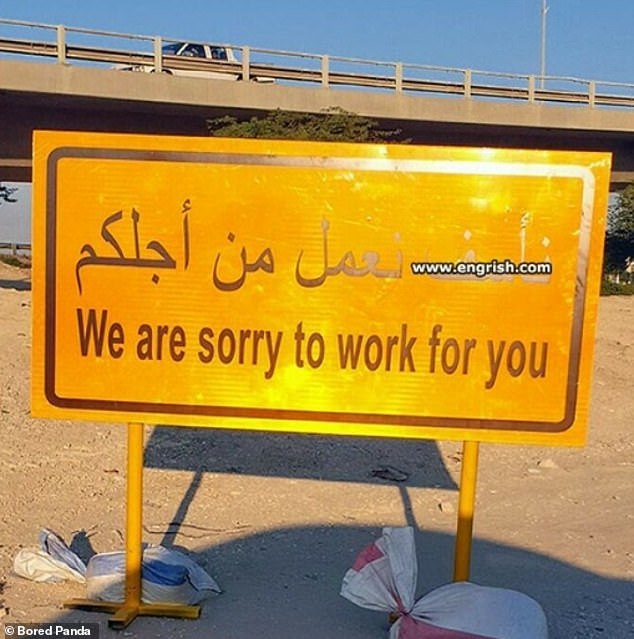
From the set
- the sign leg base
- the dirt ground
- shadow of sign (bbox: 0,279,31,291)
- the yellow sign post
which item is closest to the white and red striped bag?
the dirt ground

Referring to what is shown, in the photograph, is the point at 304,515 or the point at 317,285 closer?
the point at 317,285

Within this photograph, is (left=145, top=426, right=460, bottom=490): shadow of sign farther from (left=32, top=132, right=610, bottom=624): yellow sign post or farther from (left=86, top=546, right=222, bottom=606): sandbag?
(left=32, top=132, right=610, bottom=624): yellow sign post

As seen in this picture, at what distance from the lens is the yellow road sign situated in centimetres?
361

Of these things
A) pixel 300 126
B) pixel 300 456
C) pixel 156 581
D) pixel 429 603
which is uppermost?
pixel 300 126

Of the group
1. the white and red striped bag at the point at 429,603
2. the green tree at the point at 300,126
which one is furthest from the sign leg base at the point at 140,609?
the green tree at the point at 300,126

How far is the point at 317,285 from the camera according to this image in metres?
3.72

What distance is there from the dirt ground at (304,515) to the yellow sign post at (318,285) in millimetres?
1098

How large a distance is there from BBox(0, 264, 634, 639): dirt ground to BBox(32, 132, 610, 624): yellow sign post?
3.60 feet

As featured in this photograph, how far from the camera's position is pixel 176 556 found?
4.44 metres

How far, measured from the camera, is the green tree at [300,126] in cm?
2291

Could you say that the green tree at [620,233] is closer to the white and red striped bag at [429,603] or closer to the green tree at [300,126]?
the green tree at [300,126]

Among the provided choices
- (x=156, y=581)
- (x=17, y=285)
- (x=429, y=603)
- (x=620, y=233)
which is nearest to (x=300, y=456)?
(x=156, y=581)

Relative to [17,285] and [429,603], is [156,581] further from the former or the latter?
[17,285]

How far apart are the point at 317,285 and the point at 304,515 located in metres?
2.69
